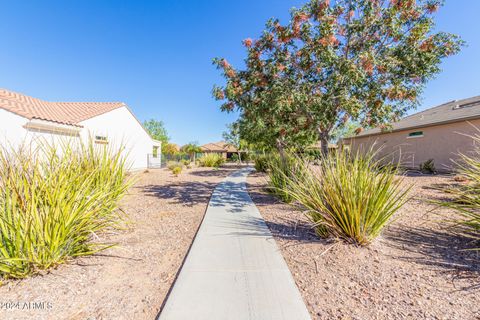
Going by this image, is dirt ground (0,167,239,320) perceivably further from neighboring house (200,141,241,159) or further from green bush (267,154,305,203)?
neighboring house (200,141,241,159)

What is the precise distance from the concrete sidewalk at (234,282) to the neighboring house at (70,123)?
298 cm

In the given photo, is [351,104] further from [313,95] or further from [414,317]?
[414,317]

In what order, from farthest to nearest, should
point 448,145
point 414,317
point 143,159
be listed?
point 143,159, point 448,145, point 414,317

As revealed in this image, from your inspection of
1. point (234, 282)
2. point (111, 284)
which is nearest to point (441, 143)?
point (234, 282)

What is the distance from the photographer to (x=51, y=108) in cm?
1346

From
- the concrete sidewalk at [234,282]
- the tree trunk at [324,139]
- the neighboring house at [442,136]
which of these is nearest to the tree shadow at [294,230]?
the concrete sidewalk at [234,282]

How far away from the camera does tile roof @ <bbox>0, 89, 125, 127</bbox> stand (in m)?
10.3

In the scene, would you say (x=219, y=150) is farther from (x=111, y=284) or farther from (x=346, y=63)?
(x=111, y=284)

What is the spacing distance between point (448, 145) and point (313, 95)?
42.7ft

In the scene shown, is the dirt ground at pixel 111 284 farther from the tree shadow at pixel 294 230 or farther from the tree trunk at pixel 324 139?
the tree trunk at pixel 324 139

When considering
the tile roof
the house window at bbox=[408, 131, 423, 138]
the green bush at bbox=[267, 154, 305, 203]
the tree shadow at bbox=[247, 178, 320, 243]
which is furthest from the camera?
the house window at bbox=[408, 131, 423, 138]

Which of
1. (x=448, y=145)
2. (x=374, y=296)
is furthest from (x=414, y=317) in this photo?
(x=448, y=145)

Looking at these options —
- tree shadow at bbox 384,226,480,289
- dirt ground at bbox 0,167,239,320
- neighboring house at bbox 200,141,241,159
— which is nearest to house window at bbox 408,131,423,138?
tree shadow at bbox 384,226,480,289

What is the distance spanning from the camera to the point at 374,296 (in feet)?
7.90
